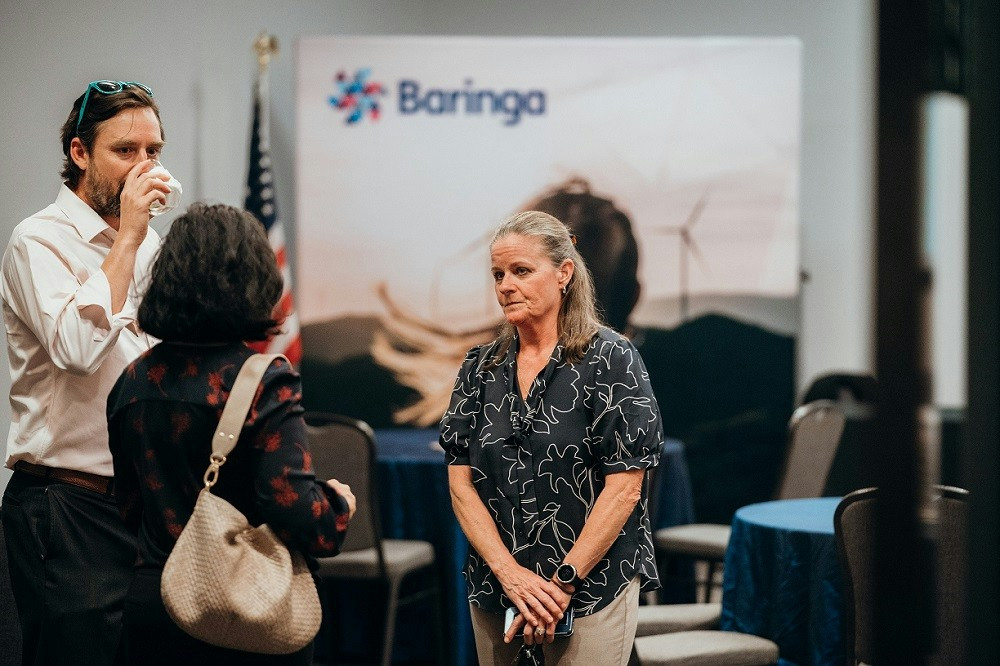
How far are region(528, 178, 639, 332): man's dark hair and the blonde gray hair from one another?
2.91 metres

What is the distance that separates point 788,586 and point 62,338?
198cm

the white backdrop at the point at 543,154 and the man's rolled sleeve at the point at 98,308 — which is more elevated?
the white backdrop at the point at 543,154

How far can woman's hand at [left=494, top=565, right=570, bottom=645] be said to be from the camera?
2.07 meters

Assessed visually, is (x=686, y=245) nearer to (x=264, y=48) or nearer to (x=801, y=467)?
(x=801, y=467)

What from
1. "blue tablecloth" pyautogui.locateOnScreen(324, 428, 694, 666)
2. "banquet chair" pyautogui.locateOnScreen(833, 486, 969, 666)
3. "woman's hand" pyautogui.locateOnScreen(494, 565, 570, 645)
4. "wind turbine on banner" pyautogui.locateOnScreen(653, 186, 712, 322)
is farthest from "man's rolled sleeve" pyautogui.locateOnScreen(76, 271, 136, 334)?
"wind turbine on banner" pyautogui.locateOnScreen(653, 186, 712, 322)

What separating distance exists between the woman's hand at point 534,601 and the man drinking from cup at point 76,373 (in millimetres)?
701

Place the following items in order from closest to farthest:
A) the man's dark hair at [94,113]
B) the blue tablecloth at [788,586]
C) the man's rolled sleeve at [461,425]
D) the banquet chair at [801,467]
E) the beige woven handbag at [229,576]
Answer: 1. the beige woven handbag at [229,576]
2. the man's dark hair at [94,113]
3. the man's rolled sleeve at [461,425]
4. the blue tablecloth at [788,586]
5. the banquet chair at [801,467]

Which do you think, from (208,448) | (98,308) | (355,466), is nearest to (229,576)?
(208,448)

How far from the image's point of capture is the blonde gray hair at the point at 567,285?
7.50ft

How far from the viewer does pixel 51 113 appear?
4055mm

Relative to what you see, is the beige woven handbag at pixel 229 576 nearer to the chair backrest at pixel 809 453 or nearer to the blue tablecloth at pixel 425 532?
the blue tablecloth at pixel 425 532

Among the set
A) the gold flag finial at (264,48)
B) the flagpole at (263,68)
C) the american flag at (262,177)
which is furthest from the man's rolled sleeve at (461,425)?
the gold flag finial at (264,48)

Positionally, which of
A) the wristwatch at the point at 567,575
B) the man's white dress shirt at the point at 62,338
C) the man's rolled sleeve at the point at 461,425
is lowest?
the wristwatch at the point at 567,575

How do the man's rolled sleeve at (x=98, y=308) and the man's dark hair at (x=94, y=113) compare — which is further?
the man's dark hair at (x=94, y=113)
